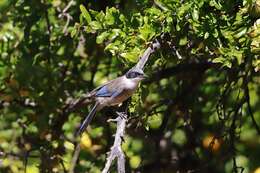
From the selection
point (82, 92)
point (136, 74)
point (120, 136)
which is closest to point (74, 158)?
point (82, 92)

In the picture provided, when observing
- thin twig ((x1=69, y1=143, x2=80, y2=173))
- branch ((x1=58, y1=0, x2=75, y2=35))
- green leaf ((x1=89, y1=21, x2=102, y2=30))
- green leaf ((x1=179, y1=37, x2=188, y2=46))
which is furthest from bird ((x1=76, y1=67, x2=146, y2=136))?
thin twig ((x1=69, y1=143, x2=80, y2=173))

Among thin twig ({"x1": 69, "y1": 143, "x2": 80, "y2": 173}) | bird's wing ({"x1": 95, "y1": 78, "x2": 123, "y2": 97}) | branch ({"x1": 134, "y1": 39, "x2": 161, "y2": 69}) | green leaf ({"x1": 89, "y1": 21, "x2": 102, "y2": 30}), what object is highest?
green leaf ({"x1": 89, "y1": 21, "x2": 102, "y2": 30})

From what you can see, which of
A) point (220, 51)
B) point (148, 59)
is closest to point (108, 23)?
point (148, 59)

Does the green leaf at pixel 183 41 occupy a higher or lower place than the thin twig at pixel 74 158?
higher

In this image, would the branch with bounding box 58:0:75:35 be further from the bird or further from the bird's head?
the bird's head

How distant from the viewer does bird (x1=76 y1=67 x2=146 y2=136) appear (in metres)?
2.87

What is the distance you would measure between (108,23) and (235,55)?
599 mm

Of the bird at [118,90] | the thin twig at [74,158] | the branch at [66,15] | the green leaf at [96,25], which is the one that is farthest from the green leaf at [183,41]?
the thin twig at [74,158]

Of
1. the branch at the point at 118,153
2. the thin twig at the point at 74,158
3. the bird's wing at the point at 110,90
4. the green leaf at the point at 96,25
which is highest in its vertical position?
the green leaf at the point at 96,25

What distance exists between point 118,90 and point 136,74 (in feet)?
1.12

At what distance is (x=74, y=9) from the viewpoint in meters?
4.22

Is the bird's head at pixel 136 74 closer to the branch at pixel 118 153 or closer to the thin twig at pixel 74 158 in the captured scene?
the branch at pixel 118 153

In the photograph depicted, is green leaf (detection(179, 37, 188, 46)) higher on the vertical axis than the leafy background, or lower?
higher

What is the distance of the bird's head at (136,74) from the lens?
276 centimetres
